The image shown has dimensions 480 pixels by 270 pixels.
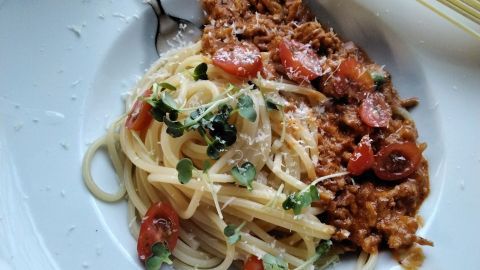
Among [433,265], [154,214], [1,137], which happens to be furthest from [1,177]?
[433,265]

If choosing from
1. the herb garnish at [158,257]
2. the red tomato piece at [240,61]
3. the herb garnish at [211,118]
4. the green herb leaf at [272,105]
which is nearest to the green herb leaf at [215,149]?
the herb garnish at [211,118]

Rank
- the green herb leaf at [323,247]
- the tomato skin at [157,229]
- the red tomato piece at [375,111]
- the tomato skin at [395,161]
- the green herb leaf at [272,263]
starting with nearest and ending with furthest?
the green herb leaf at [272,263] < the tomato skin at [157,229] < the green herb leaf at [323,247] < the tomato skin at [395,161] < the red tomato piece at [375,111]

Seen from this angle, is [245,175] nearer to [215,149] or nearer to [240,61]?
[215,149]

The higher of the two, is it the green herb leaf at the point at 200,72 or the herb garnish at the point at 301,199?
the green herb leaf at the point at 200,72

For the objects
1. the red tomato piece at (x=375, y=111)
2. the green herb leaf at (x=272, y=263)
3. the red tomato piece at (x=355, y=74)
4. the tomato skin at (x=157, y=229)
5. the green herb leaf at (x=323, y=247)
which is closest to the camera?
the green herb leaf at (x=272, y=263)

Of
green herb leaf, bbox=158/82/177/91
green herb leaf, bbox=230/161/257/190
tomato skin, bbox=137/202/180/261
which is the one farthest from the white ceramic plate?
green herb leaf, bbox=230/161/257/190

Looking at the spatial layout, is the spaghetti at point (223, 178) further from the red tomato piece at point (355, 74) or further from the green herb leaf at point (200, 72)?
the red tomato piece at point (355, 74)

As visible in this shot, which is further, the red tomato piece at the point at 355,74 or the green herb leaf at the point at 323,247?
the red tomato piece at the point at 355,74
